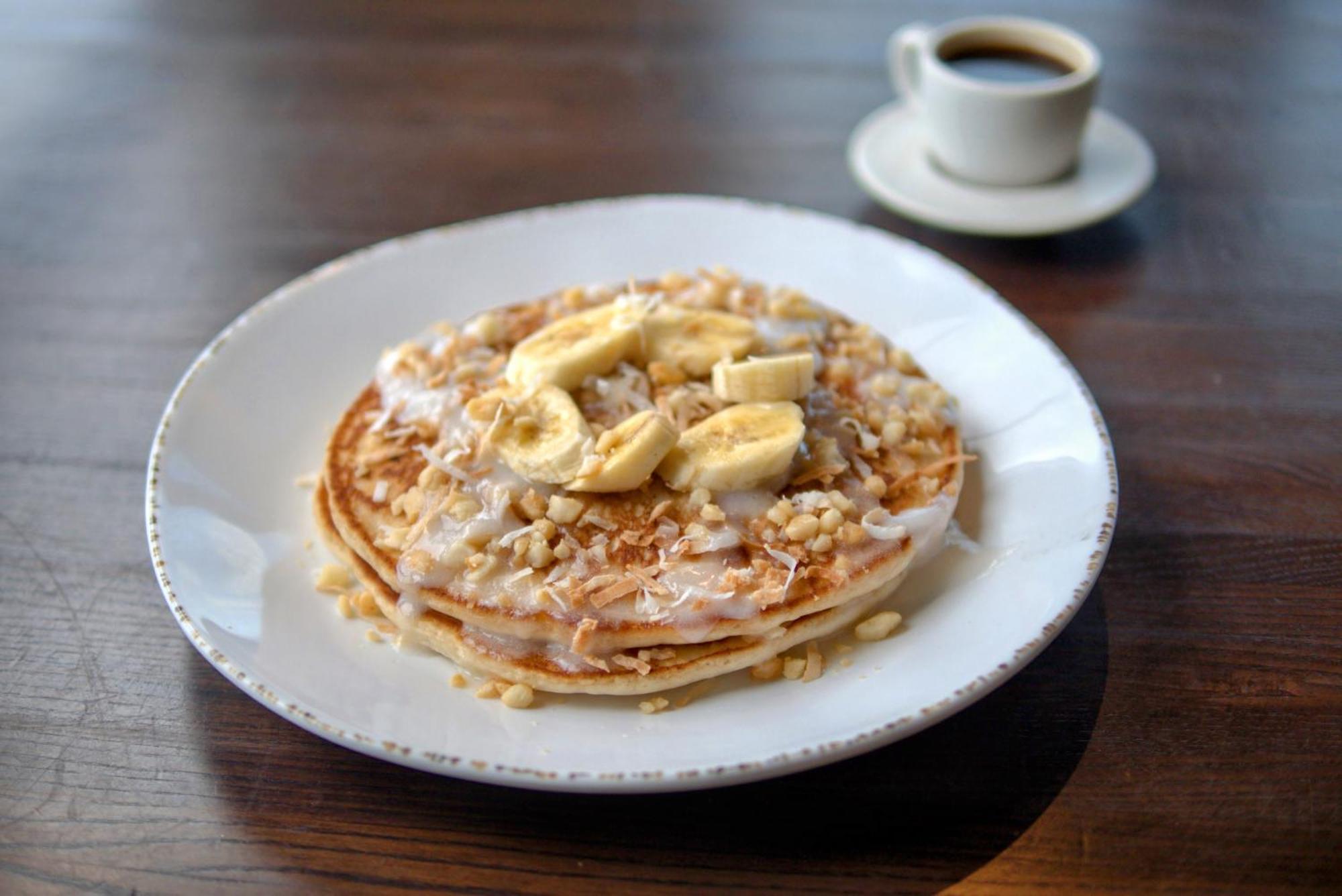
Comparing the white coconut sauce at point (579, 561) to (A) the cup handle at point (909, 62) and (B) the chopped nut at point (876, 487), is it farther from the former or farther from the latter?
(A) the cup handle at point (909, 62)

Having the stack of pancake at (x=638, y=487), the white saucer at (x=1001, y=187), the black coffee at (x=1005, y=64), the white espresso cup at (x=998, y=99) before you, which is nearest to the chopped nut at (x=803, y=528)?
the stack of pancake at (x=638, y=487)

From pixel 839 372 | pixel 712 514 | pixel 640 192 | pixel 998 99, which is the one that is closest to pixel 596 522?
pixel 712 514

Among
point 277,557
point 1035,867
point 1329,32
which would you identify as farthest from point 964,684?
point 1329,32

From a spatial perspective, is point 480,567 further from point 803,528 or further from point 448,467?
point 803,528

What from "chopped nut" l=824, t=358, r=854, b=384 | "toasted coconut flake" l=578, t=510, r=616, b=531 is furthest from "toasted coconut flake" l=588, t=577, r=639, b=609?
"chopped nut" l=824, t=358, r=854, b=384

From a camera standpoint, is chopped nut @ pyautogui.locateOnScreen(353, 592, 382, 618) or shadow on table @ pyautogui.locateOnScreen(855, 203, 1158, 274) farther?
shadow on table @ pyautogui.locateOnScreen(855, 203, 1158, 274)

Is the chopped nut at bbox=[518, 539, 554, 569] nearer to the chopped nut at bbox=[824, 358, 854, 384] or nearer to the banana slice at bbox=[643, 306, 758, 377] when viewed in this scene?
the banana slice at bbox=[643, 306, 758, 377]
